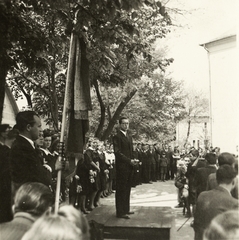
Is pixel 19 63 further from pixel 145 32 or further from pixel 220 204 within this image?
pixel 220 204

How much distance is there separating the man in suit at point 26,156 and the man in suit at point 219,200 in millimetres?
1286

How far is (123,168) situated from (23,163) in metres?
1.94

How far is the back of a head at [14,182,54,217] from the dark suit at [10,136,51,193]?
0.93 meters

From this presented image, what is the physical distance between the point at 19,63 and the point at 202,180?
108 inches

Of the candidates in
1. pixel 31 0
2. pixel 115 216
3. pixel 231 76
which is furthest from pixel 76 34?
pixel 115 216

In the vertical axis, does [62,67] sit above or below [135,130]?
above

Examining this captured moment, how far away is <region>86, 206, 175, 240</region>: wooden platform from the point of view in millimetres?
4145

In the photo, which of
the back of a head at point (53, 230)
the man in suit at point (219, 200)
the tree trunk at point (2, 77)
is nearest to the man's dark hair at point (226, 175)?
the man in suit at point (219, 200)

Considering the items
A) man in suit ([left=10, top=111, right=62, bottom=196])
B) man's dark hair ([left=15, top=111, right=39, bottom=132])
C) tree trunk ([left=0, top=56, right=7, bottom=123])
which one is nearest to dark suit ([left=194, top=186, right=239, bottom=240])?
man in suit ([left=10, top=111, right=62, bottom=196])

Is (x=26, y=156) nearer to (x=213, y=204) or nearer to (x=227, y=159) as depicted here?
(x=213, y=204)

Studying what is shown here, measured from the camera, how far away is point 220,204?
279 cm

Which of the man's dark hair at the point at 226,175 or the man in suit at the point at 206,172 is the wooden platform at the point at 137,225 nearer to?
the man in suit at the point at 206,172

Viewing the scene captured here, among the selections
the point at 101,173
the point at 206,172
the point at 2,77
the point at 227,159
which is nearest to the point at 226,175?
the point at 227,159

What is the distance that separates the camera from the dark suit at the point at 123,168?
15.5 feet
